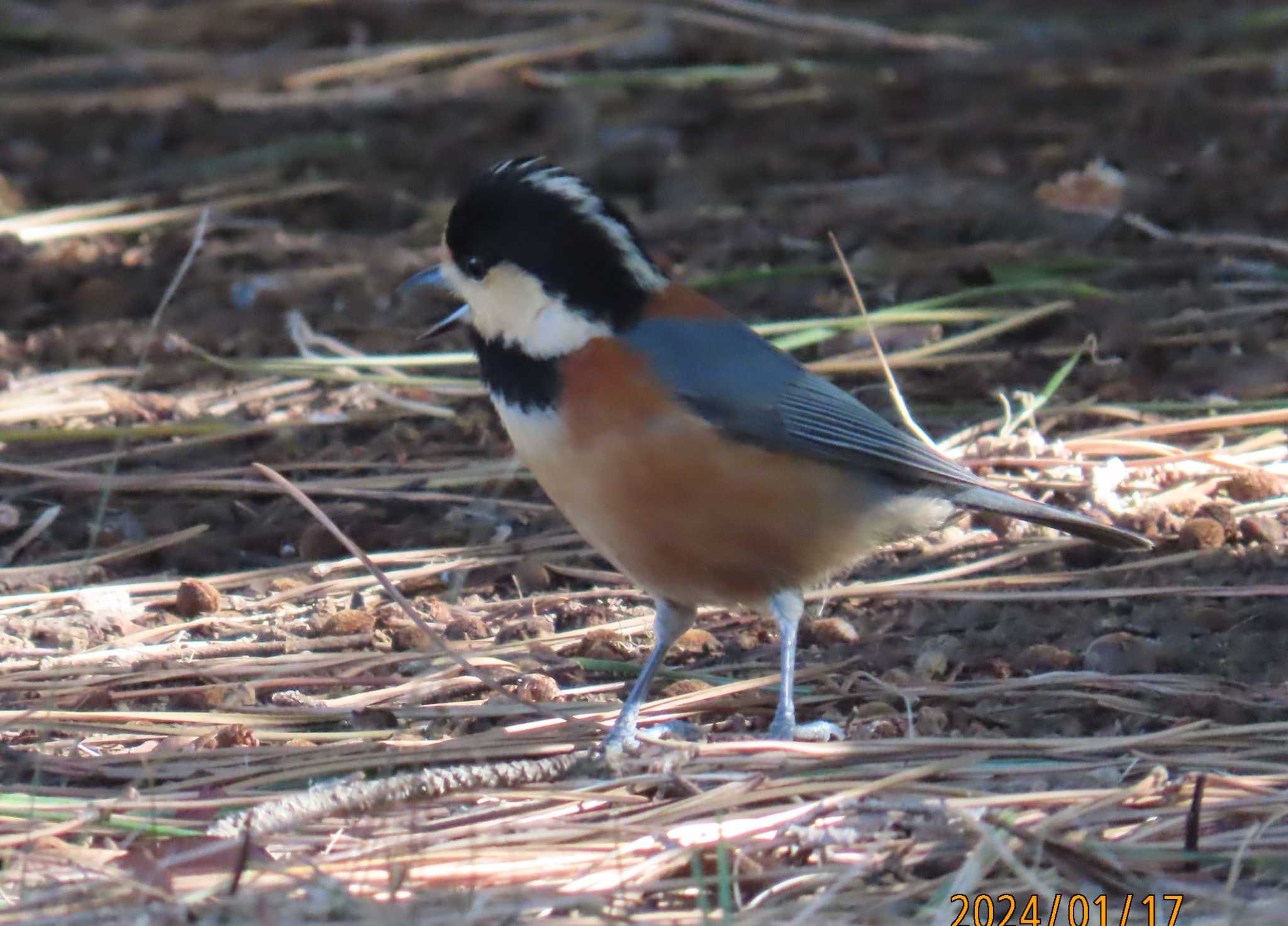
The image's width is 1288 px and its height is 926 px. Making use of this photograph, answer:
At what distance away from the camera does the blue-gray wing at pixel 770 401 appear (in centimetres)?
369

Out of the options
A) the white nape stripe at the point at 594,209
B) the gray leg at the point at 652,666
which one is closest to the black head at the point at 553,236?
the white nape stripe at the point at 594,209

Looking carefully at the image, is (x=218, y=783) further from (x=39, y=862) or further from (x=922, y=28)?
(x=922, y=28)

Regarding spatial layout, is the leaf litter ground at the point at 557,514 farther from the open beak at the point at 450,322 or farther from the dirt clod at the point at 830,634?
the open beak at the point at 450,322

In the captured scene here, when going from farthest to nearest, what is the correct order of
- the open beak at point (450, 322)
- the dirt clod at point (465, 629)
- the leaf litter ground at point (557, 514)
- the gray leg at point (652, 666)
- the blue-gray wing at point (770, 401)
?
1. the dirt clod at point (465, 629)
2. the open beak at point (450, 322)
3. the blue-gray wing at point (770, 401)
4. the gray leg at point (652, 666)
5. the leaf litter ground at point (557, 514)

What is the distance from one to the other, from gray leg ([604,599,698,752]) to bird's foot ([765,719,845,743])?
28 cm

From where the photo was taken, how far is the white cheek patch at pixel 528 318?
3.69 metres

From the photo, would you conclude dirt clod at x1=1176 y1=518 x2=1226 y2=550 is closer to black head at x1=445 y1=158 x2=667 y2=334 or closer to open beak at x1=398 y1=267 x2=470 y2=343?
black head at x1=445 y1=158 x2=667 y2=334

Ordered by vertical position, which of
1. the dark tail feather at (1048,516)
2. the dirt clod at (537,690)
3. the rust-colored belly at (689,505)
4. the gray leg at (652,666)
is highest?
the rust-colored belly at (689,505)

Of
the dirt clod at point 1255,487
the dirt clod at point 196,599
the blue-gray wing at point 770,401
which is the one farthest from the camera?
the dirt clod at point 1255,487

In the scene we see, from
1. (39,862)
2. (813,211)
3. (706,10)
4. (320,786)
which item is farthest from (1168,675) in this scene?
(706,10)

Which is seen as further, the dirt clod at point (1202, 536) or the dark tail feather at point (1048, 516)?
the dirt clod at point (1202, 536)

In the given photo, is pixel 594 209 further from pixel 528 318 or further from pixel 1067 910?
pixel 1067 910

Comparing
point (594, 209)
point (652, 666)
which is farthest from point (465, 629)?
point (594, 209)

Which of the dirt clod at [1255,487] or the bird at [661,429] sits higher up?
the bird at [661,429]
